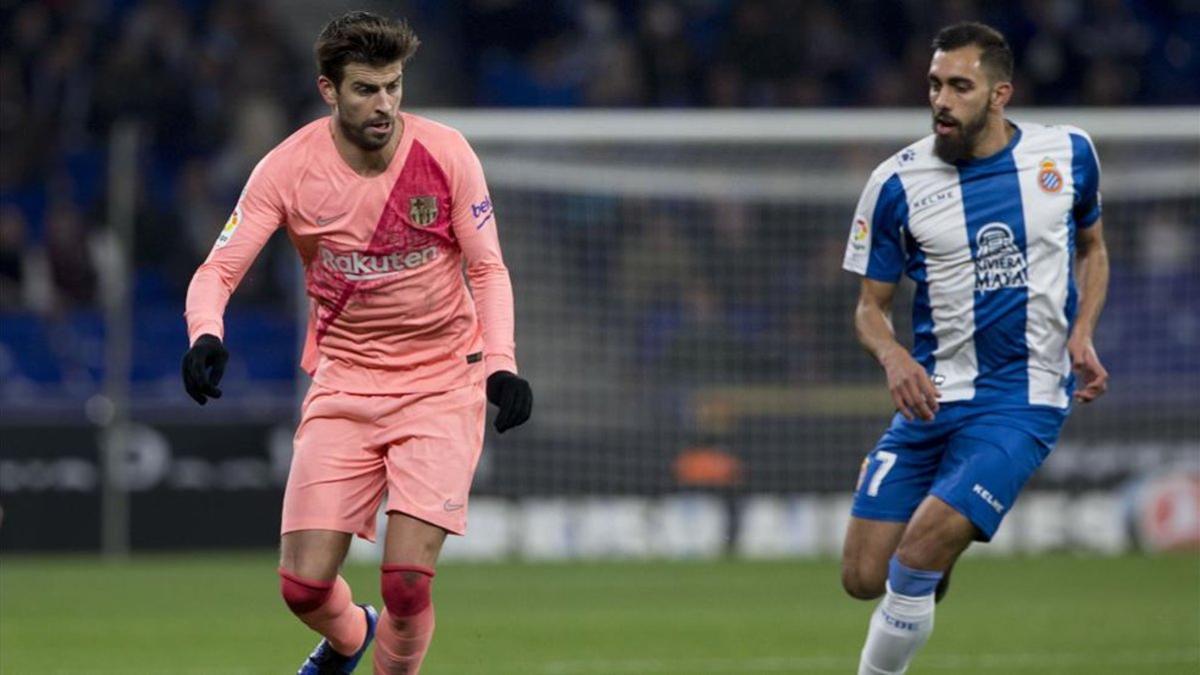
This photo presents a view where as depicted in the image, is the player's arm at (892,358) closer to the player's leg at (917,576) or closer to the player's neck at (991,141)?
the player's leg at (917,576)

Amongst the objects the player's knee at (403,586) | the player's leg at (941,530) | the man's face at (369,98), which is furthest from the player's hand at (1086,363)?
the man's face at (369,98)

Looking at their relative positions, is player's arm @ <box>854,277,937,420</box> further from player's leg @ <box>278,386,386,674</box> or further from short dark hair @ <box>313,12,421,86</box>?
short dark hair @ <box>313,12,421,86</box>

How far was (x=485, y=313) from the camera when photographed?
6676mm

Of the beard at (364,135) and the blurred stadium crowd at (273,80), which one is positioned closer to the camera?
the beard at (364,135)

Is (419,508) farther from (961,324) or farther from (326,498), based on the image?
(961,324)

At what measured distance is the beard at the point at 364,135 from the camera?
657 cm

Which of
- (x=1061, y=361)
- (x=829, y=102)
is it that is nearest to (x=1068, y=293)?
(x=1061, y=361)

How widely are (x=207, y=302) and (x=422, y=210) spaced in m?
0.74

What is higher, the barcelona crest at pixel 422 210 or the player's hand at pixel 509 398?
the barcelona crest at pixel 422 210

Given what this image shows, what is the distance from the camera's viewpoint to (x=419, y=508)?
6.62m

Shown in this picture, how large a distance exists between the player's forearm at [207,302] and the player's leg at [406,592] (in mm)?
827

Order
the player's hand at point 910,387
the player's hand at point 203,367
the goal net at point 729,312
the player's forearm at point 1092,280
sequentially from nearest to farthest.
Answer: the player's hand at point 203,367 < the player's hand at point 910,387 < the player's forearm at point 1092,280 < the goal net at point 729,312

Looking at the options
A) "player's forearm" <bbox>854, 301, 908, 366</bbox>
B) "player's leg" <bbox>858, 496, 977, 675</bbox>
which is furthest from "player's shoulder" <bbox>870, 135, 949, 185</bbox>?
"player's leg" <bbox>858, 496, 977, 675</bbox>

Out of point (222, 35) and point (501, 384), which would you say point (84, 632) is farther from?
point (222, 35)
